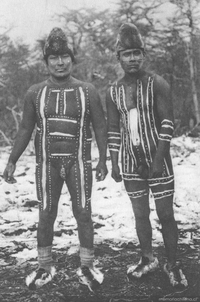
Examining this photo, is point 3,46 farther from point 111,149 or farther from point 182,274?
point 182,274

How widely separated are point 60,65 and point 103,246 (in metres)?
1.73

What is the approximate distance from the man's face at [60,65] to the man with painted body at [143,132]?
36 centimetres

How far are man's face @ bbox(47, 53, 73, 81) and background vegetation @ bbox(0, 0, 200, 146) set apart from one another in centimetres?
524

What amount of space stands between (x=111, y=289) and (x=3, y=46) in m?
7.79

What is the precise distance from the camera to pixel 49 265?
9.89ft

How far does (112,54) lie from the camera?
10.7 meters

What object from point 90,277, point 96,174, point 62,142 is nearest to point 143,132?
point 96,174

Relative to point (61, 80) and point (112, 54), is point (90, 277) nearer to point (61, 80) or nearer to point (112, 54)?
point (61, 80)

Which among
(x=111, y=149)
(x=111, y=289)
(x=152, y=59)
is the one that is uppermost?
(x=152, y=59)

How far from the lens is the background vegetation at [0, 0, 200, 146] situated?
8.61 meters

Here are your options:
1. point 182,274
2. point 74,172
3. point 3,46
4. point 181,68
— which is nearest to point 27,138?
point 74,172

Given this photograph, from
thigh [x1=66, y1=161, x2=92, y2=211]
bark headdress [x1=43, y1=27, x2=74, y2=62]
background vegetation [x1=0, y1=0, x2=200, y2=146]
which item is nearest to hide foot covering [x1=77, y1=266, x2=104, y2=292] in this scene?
thigh [x1=66, y1=161, x2=92, y2=211]

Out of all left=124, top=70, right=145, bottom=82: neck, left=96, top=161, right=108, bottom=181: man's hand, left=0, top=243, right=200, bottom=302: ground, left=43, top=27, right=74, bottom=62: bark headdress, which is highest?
left=43, top=27, right=74, bottom=62: bark headdress

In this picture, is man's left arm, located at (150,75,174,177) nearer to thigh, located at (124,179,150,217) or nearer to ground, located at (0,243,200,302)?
thigh, located at (124,179,150,217)
